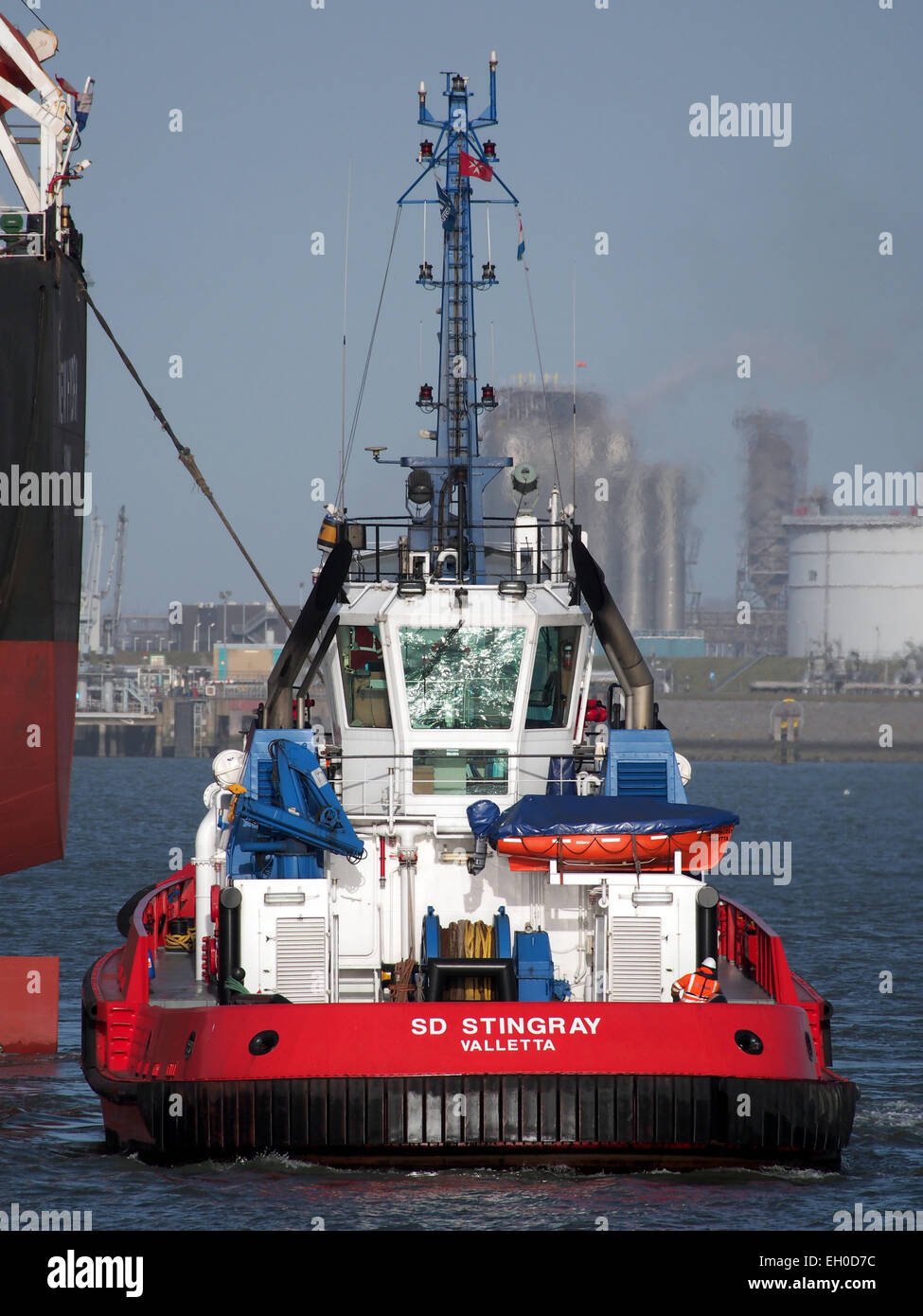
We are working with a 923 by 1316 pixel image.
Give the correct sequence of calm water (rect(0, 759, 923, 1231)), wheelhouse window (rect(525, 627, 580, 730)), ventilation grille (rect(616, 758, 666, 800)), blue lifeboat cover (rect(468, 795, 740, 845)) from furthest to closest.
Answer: wheelhouse window (rect(525, 627, 580, 730))
ventilation grille (rect(616, 758, 666, 800))
blue lifeboat cover (rect(468, 795, 740, 845))
calm water (rect(0, 759, 923, 1231))

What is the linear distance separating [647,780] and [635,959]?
2.27m

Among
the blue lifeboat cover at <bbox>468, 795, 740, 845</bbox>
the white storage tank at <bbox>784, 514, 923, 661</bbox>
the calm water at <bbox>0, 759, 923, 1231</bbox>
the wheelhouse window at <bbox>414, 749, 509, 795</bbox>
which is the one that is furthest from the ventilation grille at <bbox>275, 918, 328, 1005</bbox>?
the white storage tank at <bbox>784, 514, 923, 661</bbox>

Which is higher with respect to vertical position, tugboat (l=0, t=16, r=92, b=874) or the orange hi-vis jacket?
tugboat (l=0, t=16, r=92, b=874)

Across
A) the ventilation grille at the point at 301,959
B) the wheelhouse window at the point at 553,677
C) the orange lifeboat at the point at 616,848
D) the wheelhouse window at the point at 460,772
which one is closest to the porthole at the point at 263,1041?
A: the ventilation grille at the point at 301,959

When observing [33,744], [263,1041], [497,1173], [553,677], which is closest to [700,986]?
[497,1173]

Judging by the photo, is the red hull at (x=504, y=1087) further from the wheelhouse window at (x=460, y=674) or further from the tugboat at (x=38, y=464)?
the tugboat at (x=38, y=464)

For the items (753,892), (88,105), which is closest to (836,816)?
(753,892)

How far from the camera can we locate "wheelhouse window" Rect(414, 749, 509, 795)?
20531mm

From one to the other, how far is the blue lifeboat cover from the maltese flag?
12.1 m

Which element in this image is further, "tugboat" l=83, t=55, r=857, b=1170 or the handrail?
the handrail

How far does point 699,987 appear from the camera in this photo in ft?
59.2

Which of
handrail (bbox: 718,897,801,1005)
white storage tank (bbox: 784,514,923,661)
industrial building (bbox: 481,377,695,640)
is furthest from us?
white storage tank (bbox: 784,514,923,661)

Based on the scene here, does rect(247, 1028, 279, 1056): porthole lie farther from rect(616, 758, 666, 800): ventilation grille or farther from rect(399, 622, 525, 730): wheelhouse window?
rect(616, 758, 666, 800): ventilation grille
